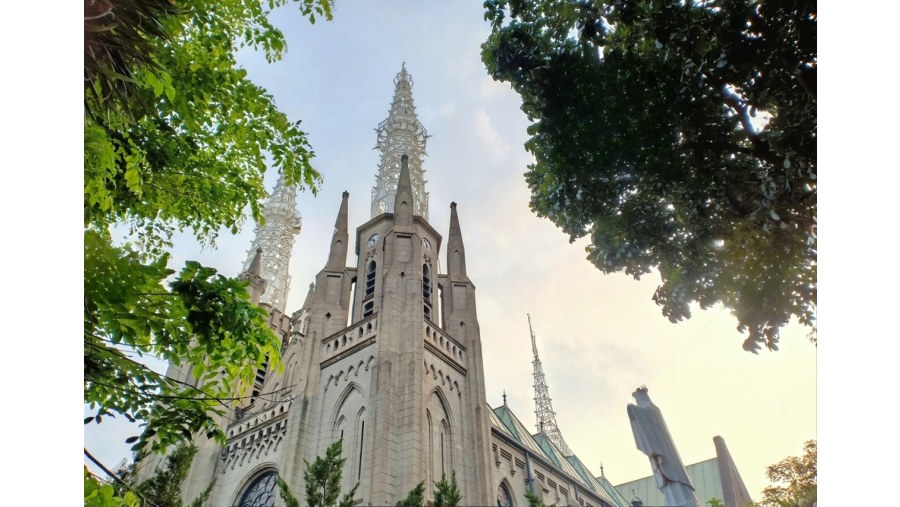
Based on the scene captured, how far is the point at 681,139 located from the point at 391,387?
718cm

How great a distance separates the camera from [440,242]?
1775 centimetres

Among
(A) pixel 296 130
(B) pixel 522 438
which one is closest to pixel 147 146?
(A) pixel 296 130

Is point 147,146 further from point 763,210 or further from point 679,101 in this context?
point 763,210

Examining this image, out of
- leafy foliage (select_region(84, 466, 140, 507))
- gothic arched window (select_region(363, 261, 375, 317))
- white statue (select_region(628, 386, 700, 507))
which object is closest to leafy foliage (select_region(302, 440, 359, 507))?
leafy foliage (select_region(84, 466, 140, 507))

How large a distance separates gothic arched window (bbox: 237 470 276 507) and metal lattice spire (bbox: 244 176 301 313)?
11.4 meters

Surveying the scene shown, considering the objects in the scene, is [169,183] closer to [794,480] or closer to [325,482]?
[325,482]

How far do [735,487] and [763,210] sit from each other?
2997 millimetres

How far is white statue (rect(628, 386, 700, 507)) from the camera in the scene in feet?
17.1

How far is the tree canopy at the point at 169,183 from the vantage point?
222 inches

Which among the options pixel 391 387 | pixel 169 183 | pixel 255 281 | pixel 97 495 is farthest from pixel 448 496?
pixel 255 281

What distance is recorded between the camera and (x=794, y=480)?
6.11 meters

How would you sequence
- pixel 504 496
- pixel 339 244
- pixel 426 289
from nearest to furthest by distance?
pixel 504 496 < pixel 426 289 < pixel 339 244

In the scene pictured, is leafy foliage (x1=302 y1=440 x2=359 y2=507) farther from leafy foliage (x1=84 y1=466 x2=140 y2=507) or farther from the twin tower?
the twin tower
